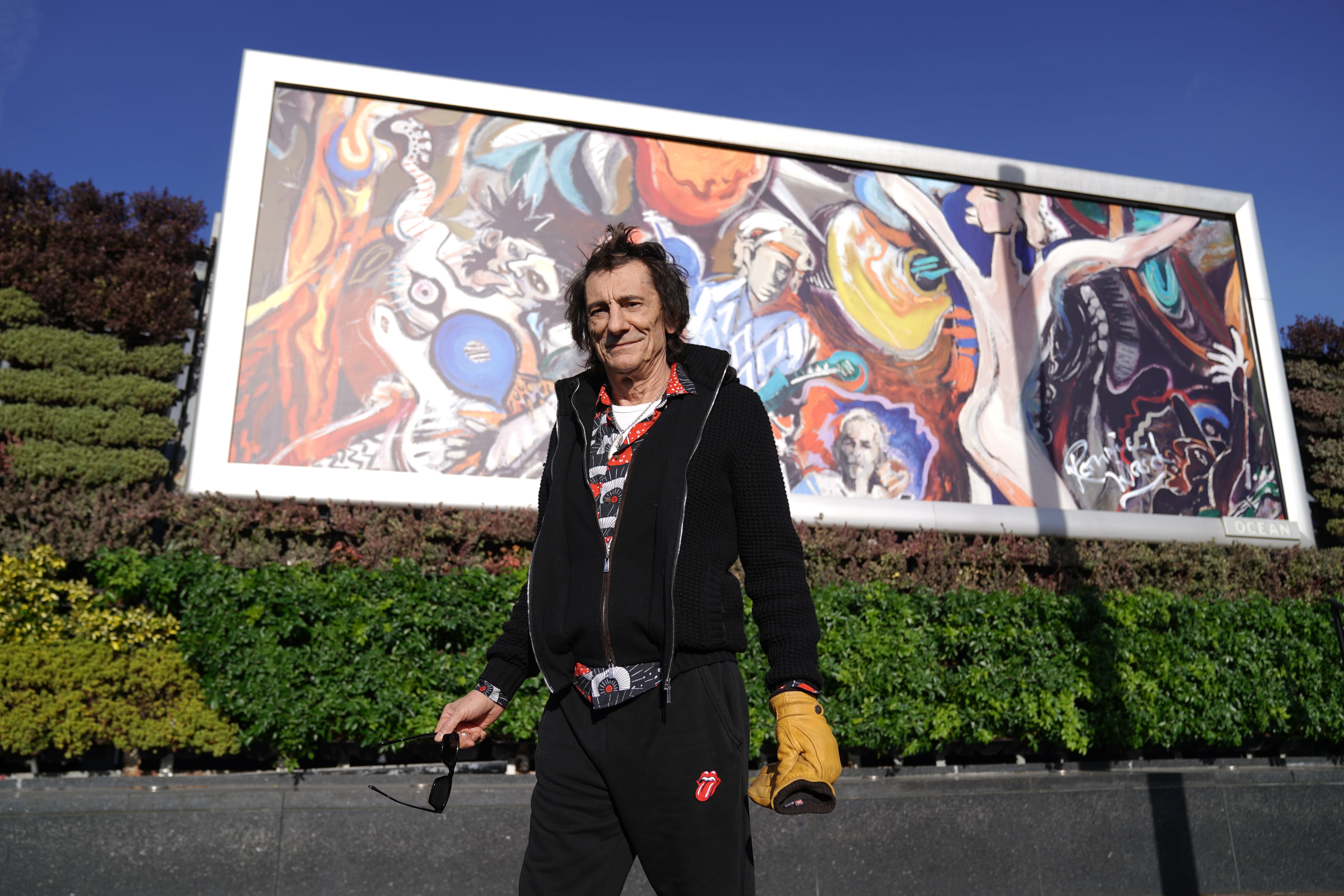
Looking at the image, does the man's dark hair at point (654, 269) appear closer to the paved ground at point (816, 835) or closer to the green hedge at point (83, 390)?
the paved ground at point (816, 835)

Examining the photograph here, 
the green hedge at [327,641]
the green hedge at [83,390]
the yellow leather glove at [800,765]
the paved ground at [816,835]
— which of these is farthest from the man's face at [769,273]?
the yellow leather glove at [800,765]

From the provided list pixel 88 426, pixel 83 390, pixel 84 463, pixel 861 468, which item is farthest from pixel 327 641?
pixel 861 468

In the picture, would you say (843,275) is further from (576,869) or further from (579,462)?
(576,869)

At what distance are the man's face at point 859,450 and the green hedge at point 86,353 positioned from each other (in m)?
5.64

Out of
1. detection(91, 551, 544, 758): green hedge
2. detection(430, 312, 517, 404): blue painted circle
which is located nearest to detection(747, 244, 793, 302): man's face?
detection(430, 312, 517, 404): blue painted circle

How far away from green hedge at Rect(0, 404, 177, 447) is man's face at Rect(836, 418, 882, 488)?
560 cm

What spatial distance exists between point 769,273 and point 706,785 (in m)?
7.09

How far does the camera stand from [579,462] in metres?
2.31

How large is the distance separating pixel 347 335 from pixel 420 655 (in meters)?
3.41

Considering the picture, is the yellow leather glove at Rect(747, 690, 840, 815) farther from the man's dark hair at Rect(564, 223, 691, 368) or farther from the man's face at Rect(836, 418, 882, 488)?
the man's face at Rect(836, 418, 882, 488)

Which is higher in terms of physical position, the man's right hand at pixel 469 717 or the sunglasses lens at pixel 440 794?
the man's right hand at pixel 469 717

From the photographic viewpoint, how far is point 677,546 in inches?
79.0

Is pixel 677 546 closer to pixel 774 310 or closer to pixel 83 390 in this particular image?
pixel 83 390

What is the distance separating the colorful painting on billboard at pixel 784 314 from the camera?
Answer: 24.0 feet
